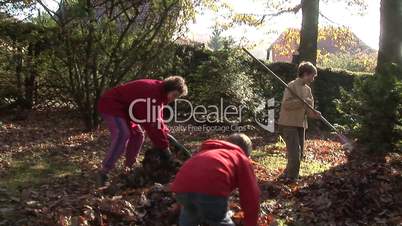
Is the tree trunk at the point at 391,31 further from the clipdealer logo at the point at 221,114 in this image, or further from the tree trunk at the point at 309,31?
the tree trunk at the point at 309,31

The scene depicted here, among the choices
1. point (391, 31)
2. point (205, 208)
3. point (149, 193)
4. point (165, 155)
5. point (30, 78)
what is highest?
point (391, 31)

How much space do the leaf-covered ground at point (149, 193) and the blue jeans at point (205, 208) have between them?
1.38 metres

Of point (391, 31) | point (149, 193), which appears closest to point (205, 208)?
point (149, 193)

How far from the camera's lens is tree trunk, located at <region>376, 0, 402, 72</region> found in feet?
32.3

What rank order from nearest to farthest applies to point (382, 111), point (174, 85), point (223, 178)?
point (223, 178) → point (174, 85) → point (382, 111)

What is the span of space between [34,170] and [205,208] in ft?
16.5

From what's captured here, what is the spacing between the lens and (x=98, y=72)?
12062mm

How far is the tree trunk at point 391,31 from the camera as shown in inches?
388

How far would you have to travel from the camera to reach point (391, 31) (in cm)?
990

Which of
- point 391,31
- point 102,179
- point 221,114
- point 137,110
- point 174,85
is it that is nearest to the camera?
point 174,85

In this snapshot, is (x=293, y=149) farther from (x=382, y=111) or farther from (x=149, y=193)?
(x=149, y=193)

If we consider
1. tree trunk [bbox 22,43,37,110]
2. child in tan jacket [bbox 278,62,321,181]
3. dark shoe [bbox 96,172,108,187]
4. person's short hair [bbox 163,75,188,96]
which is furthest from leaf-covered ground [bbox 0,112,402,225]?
tree trunk [bbox 22,43,37,110]

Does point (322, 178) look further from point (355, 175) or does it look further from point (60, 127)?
point (60, 127)

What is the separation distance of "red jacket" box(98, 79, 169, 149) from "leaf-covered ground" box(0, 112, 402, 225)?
0.78 metres
